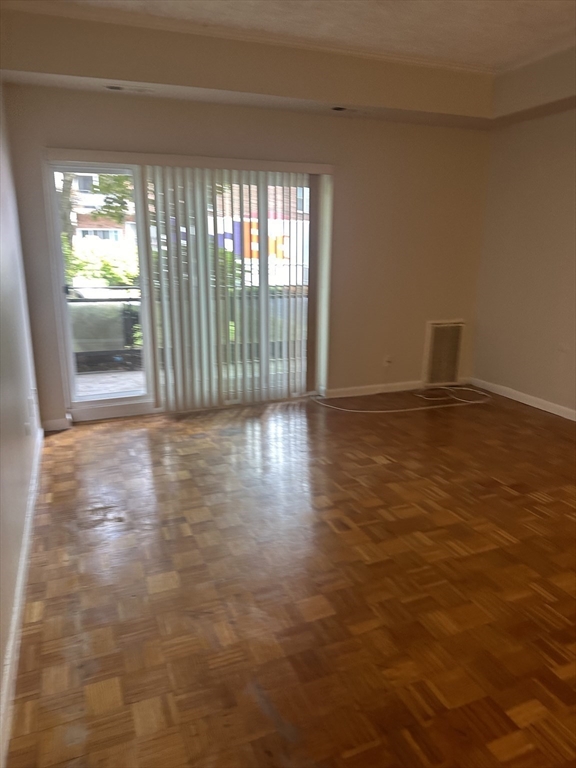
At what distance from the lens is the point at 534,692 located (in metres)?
1.82

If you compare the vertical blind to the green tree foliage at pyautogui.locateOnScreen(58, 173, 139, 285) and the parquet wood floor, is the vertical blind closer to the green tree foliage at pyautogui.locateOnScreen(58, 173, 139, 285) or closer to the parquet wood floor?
the green tree foliage at pyautogui.locateOnScreen(58, 173, 139, 285)

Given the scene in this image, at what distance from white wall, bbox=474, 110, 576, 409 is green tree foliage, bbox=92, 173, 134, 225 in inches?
134

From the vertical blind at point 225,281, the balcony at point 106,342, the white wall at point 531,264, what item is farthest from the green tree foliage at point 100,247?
the white wall at point 531,264

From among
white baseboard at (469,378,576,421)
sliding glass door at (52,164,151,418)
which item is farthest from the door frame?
white baseboard at (469,378,576,421)

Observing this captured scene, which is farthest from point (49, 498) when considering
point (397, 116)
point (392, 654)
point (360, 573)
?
point (397, 116)

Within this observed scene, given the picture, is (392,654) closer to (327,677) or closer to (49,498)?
(327,677)

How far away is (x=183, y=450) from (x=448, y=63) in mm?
3616

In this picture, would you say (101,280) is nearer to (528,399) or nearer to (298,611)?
(298,611)

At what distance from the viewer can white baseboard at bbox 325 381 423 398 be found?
5258 mm

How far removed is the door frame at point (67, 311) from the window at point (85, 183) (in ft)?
0.20

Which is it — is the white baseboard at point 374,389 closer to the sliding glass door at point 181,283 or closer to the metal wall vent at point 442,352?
the metal wall vent at point 442,352

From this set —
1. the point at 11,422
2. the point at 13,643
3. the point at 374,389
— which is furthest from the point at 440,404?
the point at 13,643

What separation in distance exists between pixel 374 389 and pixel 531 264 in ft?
6.00

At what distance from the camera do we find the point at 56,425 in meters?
4.33
